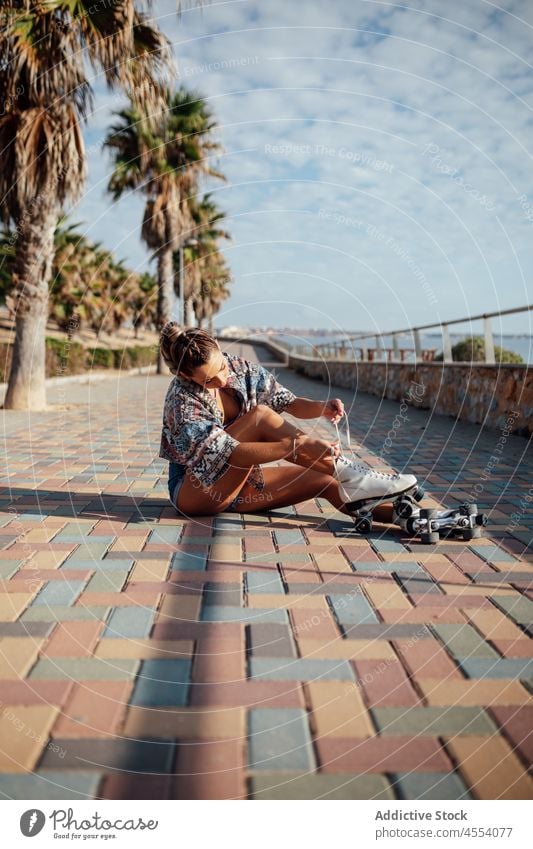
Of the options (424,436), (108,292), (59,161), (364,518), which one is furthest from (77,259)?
(364,518)

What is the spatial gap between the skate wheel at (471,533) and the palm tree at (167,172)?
17634mm

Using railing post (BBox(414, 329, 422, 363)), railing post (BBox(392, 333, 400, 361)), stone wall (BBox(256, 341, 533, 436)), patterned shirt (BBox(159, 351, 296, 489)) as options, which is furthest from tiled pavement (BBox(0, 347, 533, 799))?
railing post (BBox(392, 333, 400, 361))

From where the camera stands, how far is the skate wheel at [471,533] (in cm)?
327

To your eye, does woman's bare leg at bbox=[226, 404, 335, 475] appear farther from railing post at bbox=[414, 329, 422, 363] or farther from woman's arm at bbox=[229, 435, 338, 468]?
railing post at bbox=[414, 329, 422, 363]

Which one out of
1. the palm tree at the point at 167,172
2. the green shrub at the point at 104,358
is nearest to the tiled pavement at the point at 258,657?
the palm tree at the point at 167,172

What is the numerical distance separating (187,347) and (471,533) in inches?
66.4

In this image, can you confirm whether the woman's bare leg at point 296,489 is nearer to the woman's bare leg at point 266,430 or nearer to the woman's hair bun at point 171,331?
the woman's bare leg at point 266,430

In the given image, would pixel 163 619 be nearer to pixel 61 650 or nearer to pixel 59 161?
pixel 61 650

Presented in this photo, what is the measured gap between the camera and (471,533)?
10.7ft

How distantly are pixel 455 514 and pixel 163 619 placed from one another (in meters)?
1.68

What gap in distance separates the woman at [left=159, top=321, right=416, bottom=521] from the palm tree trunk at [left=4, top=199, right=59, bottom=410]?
660cm

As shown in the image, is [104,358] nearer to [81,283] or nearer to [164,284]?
[164,284]

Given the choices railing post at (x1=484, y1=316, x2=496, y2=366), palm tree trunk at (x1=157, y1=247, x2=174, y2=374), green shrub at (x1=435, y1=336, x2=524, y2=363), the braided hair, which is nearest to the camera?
the braided hair

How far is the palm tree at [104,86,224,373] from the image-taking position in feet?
65.4
